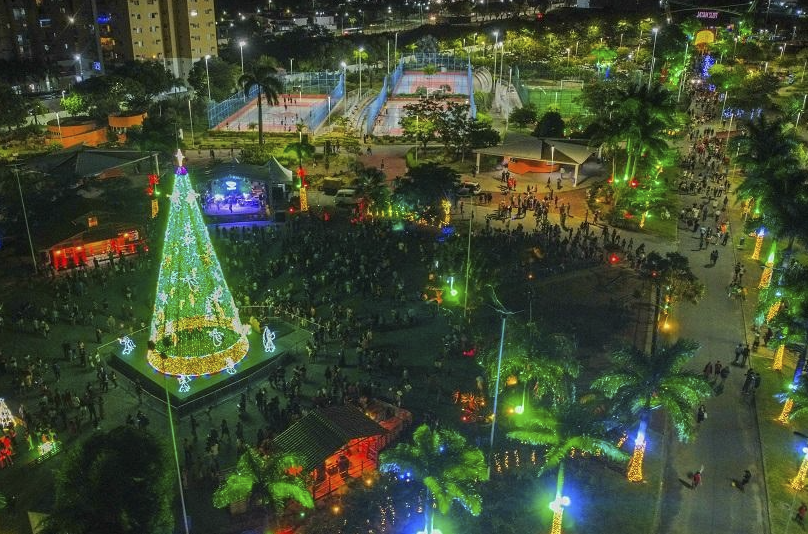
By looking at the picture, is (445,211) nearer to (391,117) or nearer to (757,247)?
(757,247)

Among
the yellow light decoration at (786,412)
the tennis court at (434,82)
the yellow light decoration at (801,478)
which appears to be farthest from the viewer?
the tennis court at (434,82)

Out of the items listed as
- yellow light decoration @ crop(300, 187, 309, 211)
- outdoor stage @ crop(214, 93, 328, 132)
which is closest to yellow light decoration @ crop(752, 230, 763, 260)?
yellow light decoration @ crop(300, 187, 309, 211)

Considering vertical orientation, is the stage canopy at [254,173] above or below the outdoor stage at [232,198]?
above

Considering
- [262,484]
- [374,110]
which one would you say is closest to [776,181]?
[262,484]

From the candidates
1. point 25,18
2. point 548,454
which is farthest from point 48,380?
point 25,18

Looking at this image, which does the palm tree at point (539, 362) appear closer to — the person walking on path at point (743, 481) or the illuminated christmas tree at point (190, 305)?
the person walking on path at point (743, 481)

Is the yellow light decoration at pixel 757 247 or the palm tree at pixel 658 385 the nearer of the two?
the palm tree at pixel 658 385

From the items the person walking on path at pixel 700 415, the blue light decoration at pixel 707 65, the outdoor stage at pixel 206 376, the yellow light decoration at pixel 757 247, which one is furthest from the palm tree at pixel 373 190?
the blue light decoration at pixel 707 65
